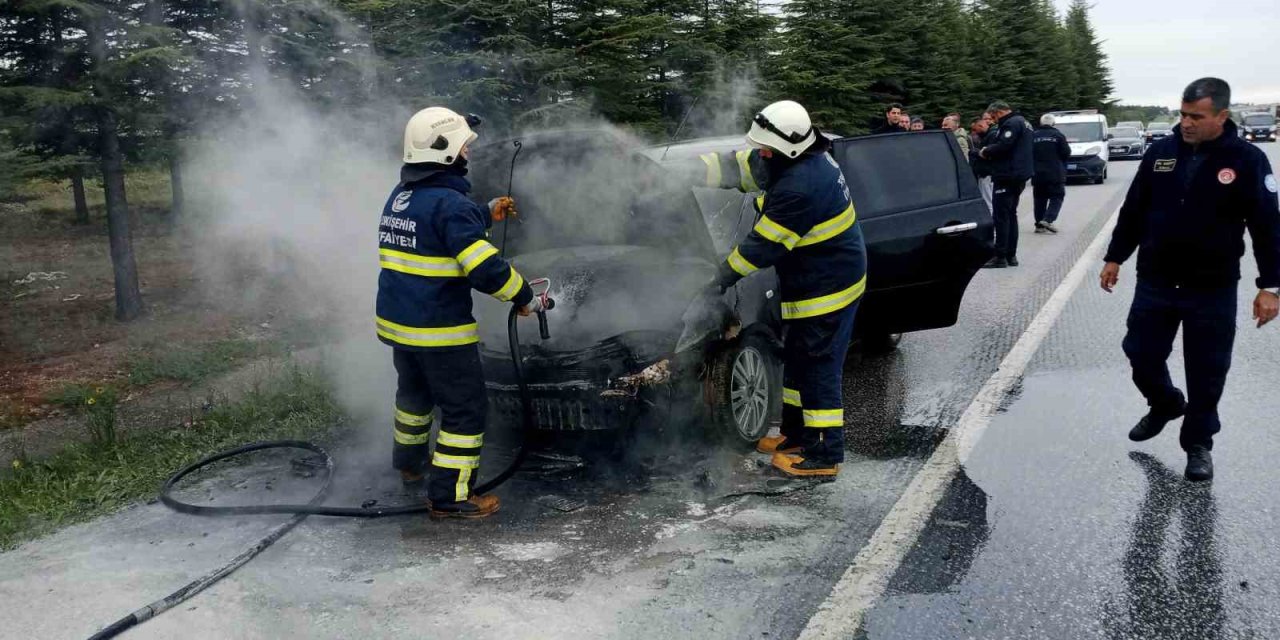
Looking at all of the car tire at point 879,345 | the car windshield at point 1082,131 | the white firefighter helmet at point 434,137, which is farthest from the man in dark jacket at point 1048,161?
the car windshield at point 1082,131

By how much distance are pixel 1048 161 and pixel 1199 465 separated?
9.06 meters

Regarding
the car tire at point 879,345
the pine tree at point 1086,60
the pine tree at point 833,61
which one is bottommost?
the car tire at point 879,345

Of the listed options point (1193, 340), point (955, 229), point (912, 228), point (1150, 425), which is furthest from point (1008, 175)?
point (1193, 340)

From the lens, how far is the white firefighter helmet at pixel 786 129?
15.0 feet

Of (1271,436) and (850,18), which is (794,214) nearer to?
(1271,436)

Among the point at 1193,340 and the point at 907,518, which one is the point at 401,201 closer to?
the point at 907,518

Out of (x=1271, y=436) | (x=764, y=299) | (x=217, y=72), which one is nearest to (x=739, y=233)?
(x=764, y=299)

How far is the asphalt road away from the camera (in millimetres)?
3266

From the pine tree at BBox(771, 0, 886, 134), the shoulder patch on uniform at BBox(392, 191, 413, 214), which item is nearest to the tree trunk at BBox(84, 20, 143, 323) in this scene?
the shoulder patch on uniform at BBox(392, 191, 413, 214)

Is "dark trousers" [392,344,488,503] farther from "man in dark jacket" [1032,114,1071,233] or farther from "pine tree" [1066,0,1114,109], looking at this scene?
"pine tree" [1066,0,1114,109]

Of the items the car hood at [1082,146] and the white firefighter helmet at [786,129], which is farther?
the car hood at [1082,146]

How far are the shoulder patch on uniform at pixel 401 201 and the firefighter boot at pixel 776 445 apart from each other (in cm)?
223

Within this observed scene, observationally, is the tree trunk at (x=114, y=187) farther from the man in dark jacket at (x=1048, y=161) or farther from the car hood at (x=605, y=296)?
the man in dark jacket at (x=1048, y=161)

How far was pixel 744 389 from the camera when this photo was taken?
5.00 m
